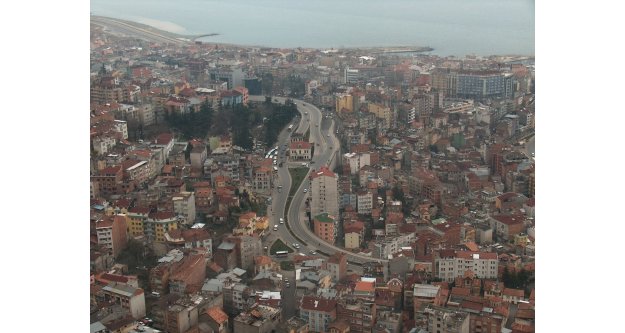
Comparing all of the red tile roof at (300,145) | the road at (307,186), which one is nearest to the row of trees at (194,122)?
the road at (307,186)

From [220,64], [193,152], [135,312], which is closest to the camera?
[135,312]

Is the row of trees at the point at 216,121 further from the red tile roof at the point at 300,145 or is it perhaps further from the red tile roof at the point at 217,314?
the red tile roof at the point at 217,314

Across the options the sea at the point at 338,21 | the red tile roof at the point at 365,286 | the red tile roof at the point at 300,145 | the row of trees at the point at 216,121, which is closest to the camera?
the red tile roof at the point at 365,286

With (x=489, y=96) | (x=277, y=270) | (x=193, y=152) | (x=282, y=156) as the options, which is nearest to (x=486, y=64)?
(x=489, y=96)

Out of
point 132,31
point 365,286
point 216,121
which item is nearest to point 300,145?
point 216,121

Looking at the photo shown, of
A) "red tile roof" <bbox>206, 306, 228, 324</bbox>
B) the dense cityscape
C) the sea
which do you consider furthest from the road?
"red tile roof" <bbox>206, 306, 228, 324</bbox>

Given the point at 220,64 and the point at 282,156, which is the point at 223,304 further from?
the point at 220,64

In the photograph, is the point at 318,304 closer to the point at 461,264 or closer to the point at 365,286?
the point at 365,286
